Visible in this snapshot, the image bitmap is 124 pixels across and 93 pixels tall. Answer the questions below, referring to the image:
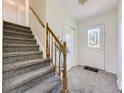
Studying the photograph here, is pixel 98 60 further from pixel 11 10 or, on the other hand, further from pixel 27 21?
pixel 11 10

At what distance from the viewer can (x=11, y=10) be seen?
4.70 m

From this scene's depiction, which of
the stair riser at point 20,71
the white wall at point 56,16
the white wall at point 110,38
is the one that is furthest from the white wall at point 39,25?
the white wall at point 110,38

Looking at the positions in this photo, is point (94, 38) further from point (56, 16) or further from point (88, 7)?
point (56, 16)

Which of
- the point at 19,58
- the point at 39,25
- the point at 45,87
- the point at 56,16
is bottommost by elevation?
the point at 45,87

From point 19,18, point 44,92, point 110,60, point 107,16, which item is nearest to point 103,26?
point 107,16

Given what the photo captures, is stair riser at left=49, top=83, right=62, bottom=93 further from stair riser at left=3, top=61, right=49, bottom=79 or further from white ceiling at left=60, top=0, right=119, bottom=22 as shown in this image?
white ceiling at left=60, top=0, right=119, bottom=22

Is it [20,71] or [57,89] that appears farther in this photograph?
[57,89]

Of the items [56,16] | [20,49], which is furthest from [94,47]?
[20,49]

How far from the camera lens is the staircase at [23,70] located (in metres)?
1.87

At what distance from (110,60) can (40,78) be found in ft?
10.6

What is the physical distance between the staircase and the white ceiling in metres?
2.04

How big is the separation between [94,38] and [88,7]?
5.06ft

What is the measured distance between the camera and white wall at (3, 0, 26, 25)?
4.58 m

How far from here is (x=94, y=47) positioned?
5285 mm
